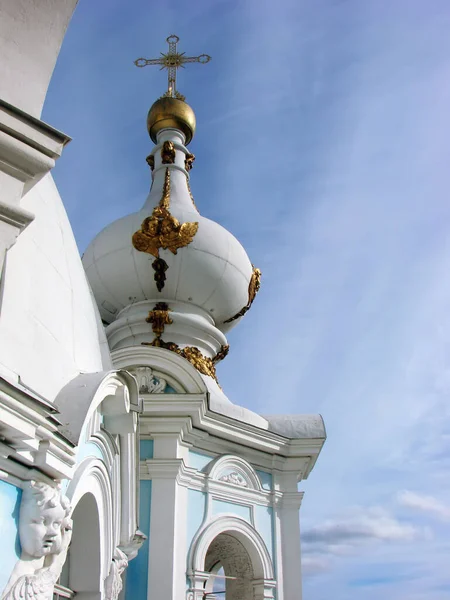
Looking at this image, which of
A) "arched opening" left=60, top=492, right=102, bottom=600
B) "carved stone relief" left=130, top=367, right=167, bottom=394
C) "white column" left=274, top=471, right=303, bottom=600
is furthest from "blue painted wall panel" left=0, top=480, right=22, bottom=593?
"white column" left=274, top=471, right=303, bottom=600

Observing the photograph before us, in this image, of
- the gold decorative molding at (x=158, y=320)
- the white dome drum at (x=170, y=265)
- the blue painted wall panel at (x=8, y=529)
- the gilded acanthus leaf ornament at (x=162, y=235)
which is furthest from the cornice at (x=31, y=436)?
the gilded acanthus leaf ornament at (x=162, y=235)

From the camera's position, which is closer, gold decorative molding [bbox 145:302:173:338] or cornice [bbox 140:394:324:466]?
cornice [bbox 140:394:324:466]

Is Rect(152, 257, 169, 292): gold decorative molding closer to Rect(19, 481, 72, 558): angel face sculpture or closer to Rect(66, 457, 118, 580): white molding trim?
Rect(66, 457, 118, 580): white molding trim

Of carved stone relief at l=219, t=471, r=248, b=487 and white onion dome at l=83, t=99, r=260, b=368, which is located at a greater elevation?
white onion dome at l=83, t=99, r=260, b=368

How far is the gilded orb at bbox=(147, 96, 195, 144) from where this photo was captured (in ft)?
51.5

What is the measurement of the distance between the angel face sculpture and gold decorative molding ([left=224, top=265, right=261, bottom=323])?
9767 millimetres

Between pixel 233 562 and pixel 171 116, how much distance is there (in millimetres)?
9988

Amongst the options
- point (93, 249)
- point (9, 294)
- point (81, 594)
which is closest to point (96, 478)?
point (81, 594)

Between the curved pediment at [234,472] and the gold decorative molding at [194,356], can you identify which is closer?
the curved pediment at [234,472]

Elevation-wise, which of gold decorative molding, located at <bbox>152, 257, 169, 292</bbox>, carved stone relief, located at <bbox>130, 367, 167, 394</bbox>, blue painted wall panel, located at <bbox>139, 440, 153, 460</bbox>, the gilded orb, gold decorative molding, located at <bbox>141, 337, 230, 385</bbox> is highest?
the gilded orb

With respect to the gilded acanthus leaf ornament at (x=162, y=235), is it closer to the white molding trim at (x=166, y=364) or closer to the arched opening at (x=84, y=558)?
the white molding trim at (x=166, y=364)

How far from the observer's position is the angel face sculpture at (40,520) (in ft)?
13.1

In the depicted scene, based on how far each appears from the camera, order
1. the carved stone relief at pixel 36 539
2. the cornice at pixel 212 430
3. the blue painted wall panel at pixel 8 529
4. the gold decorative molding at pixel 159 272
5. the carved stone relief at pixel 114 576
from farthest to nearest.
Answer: the gold decorative molding at pixel 159 272 < the cornice at pixel 212 430 < the carved stone relief at pixel 114 576 < the carved stone relief at pixel 36 539 < the blue painted wall panel at pixel 8 529

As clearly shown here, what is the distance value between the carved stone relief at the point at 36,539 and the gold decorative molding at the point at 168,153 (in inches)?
472
